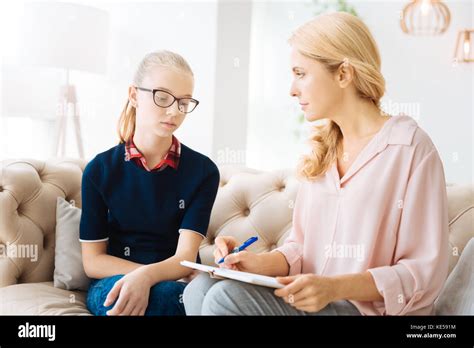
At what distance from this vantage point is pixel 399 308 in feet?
3.78

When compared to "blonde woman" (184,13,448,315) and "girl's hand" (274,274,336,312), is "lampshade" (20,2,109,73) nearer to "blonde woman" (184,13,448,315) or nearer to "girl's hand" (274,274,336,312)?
"blonde woman" (184,13,448,315)

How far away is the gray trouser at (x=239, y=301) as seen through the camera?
112 cm

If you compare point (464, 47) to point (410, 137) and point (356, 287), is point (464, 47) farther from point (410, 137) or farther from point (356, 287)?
point (356, 287)

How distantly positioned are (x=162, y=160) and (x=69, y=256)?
0.34 metres

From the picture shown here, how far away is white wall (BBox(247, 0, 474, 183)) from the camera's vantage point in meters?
1.63

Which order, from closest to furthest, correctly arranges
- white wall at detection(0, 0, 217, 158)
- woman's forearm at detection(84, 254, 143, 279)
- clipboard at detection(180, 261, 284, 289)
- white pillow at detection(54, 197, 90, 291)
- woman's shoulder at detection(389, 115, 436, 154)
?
clipboard at detection(180, 261, 284, 289) → woman's shoulder at detection(389, 115, 436, 154) → woman's forearm at detection(84, 254, 143, 279) → white pillow at detection(54, 197, 90, 291) → white wall at detection(0, 0, 217, 158)

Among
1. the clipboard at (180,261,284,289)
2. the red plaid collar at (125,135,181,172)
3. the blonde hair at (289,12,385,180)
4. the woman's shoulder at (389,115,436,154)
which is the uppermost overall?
the blonde hair at (289,12,385,180)

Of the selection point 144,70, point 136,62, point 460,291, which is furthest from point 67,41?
point 460,291

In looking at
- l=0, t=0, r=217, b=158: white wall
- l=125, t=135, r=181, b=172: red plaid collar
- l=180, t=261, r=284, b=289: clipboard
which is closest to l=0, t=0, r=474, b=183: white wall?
l=0, t=0, r=217, b=158: white wall

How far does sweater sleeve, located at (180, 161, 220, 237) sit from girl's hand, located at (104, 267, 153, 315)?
156 mm

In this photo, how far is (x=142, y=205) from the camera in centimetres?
141

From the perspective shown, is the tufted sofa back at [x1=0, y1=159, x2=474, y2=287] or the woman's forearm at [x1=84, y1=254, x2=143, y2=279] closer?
the woman's forearm at [x1=84, y1=254, x2=143, y2=279]
